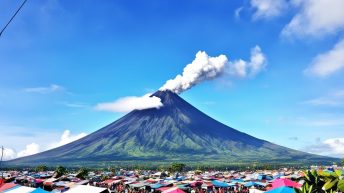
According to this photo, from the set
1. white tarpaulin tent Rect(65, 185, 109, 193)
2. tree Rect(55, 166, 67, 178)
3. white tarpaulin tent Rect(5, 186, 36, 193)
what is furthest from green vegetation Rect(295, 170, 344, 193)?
tree Rect(55, 166, 67, 178)

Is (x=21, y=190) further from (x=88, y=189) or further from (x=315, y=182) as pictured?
(x=315, y=182)

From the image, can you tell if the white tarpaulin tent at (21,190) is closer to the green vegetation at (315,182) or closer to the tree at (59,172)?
the green vegetation at (315,182)

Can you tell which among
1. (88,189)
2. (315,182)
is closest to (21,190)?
(88,189)

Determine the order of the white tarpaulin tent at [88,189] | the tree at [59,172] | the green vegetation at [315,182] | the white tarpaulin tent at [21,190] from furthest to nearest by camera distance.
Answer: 1. the tree at [59,172]
2. the white tarpaulin tent at [21,190]
3. the white tarpaulin tent at [88,189]
4. the green vegetation at [315,182]

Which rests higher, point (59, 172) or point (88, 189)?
point (59, 172)

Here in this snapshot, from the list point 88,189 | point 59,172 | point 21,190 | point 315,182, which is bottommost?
point 21,190

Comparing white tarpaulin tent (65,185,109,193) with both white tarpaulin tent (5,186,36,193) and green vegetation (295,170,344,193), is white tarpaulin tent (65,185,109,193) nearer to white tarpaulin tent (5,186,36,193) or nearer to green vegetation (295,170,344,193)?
white tarpaulin tent (5,186,36,193)

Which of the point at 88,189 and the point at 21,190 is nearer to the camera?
the point at 88,189

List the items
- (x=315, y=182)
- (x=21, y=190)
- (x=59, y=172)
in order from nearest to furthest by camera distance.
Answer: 1. (x=315, y=182)
2. (x=21, y=190)
3. (x=59, y=172)

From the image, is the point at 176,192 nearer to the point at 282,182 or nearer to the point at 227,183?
the point at 282,182

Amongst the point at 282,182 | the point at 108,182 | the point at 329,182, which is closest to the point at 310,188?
the point at 329,182

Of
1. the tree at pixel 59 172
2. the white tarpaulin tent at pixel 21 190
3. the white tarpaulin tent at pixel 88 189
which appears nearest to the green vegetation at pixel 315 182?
the white tarpaulin tent at pixel 88 189
